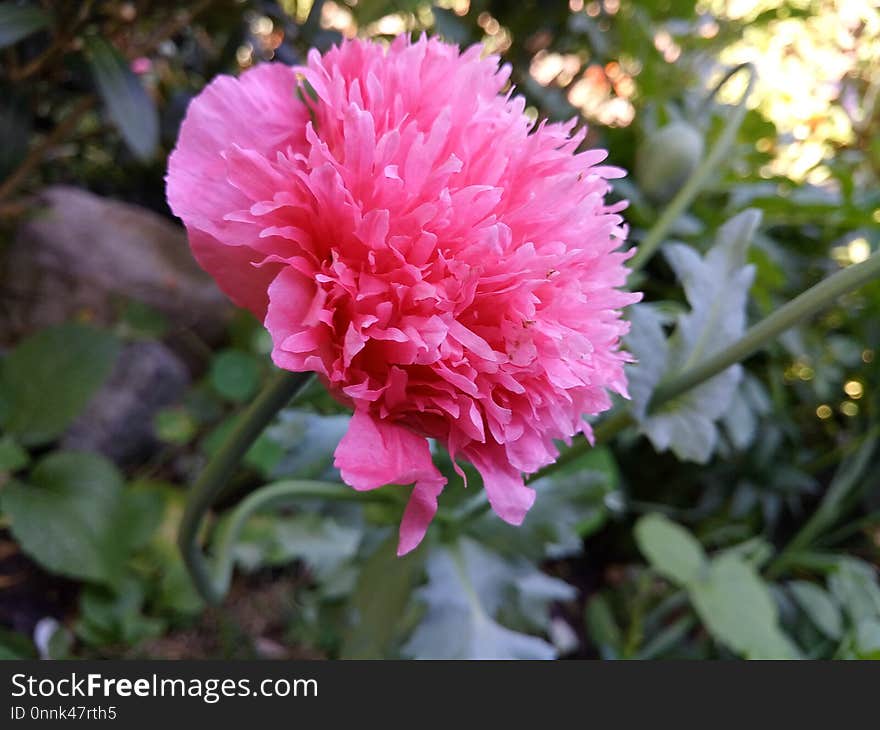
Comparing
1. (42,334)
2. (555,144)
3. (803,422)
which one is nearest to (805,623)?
(803,422)

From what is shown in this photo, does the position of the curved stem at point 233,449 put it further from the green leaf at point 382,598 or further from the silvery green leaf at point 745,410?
the silvery green leaf at point 745,410

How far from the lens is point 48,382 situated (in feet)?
1.80

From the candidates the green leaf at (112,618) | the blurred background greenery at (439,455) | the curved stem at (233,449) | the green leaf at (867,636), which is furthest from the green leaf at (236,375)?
the green leaf at (867,636)

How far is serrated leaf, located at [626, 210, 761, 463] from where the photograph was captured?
0.34 metres

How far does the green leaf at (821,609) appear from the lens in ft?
1.80

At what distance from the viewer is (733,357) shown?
296 millimetres

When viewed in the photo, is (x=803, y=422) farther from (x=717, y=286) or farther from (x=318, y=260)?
(x=318, y=260)

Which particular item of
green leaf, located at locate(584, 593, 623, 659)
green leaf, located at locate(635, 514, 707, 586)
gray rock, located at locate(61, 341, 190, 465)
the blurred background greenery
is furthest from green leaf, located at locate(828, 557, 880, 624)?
gray rock, located at locate(61, 341, 190, 465)

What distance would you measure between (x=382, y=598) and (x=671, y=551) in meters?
0.31

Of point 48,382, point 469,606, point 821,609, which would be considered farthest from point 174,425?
point 821,609

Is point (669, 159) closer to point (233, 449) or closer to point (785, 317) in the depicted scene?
point (785, 317)

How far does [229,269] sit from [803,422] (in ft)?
2.76

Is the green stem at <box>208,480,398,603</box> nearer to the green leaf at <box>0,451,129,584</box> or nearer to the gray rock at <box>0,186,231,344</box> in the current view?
the green leaf at <box>0,451,129,584</box>

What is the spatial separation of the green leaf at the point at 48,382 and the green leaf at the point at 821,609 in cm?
67
